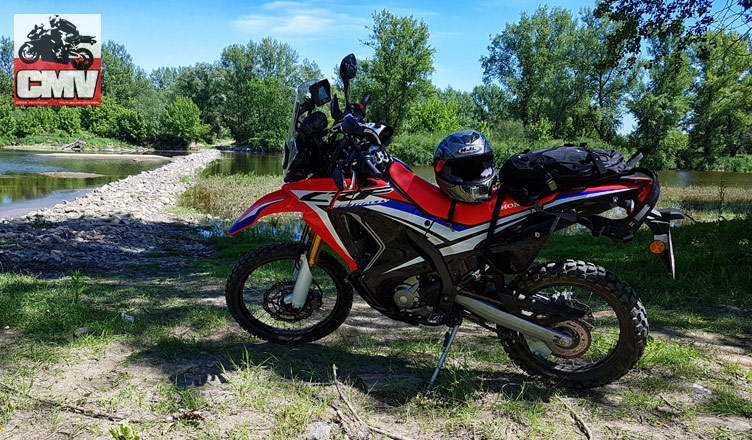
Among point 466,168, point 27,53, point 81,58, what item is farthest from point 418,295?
point 27,53

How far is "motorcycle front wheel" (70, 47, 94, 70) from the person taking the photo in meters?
52.9

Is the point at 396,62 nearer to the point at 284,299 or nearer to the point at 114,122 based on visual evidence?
the point at 114,122

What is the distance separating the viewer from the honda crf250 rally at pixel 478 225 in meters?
2.87

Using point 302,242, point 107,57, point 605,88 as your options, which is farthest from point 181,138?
point 302,242

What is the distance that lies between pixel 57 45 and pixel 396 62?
34.9m

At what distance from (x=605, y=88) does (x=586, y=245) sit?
5119 centimetres

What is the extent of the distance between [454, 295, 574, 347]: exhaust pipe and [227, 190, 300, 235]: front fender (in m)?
1.46

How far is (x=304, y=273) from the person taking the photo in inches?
142

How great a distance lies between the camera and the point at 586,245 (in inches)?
329

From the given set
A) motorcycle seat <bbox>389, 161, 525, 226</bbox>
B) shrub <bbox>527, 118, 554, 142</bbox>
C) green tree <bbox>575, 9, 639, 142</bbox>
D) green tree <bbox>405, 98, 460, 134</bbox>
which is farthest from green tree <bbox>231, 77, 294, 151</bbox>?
motorcycle seat <bbox>389, 161, 525, 226</bbox>

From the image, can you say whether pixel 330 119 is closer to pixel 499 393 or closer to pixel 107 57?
pixel 499 393

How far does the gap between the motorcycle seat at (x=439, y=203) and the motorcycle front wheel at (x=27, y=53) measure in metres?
63.8

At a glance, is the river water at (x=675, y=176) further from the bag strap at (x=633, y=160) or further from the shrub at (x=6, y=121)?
the shrub at (x=6, y=121)

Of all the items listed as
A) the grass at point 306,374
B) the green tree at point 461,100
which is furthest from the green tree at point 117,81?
the grass at point 306,374
